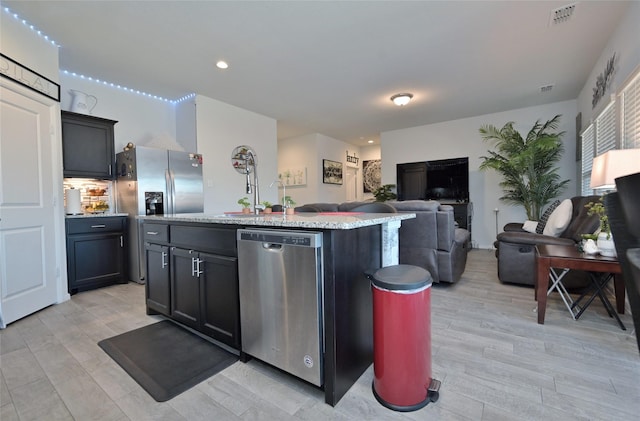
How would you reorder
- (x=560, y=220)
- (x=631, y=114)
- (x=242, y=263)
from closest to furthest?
1. (x=242, y=263)
2. (x=631, y=114)
3. (x=560, y=220)

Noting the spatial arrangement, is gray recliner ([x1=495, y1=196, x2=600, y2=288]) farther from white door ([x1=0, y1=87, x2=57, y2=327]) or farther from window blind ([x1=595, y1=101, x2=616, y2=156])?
white door ([x1=0, y1=87, x2=57, y2=327])

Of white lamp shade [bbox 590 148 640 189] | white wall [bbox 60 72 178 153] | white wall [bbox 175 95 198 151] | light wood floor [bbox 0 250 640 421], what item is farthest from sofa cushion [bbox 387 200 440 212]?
white wall [bbox 60 72 178 153]

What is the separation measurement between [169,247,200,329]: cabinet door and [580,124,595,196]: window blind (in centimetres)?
512

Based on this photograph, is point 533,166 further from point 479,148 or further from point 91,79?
point 91,79

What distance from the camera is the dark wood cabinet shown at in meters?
3.14

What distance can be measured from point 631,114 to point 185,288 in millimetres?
4115

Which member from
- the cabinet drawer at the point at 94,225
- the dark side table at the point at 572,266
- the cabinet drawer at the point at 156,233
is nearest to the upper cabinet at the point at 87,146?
the cabinet drawer at the point at 94,225

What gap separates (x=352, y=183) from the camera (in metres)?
8.70

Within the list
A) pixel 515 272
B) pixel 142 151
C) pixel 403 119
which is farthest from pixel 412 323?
pixel 403 119

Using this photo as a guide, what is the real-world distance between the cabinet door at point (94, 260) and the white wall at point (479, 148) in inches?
224

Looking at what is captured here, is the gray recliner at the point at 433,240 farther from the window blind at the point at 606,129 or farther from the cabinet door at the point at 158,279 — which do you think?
the cabinet door at the point at 158,279

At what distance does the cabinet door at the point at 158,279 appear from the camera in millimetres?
2230

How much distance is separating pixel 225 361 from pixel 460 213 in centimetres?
521

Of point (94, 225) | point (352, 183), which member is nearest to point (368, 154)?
point (352, 183)
